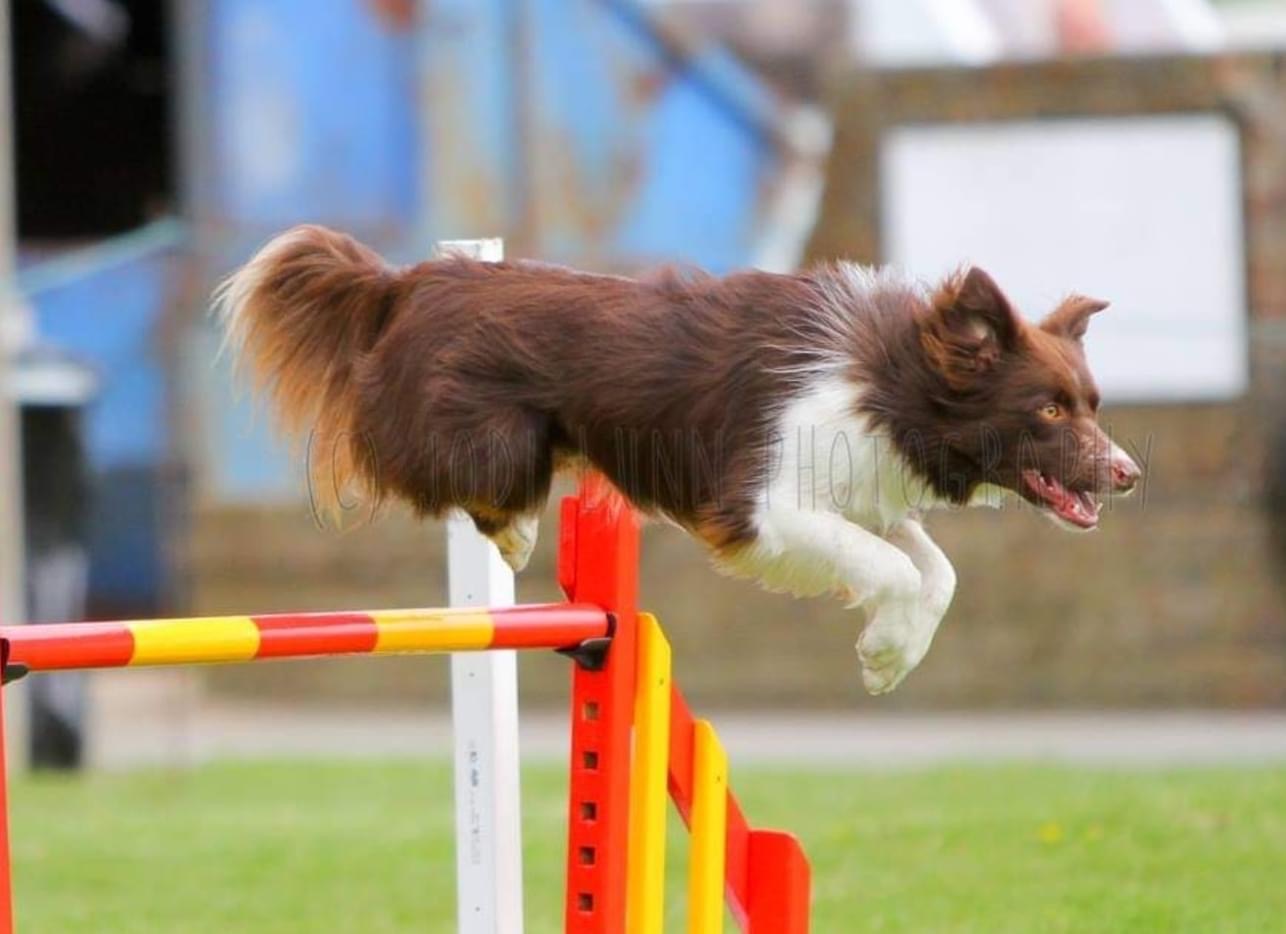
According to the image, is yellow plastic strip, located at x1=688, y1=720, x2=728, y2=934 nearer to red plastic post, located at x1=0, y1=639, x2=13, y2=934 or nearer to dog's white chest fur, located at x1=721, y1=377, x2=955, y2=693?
dog's white chest fur, located at x1=721, y1=377, x2=955, y2=693

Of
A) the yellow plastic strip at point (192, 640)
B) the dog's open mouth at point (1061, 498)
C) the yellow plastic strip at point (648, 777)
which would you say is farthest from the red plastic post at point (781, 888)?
the yellow plastic strip at point (192, 640)

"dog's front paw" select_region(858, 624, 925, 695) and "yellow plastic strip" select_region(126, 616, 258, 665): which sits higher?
"yellow plastic strip" select_region(126, 616, 258, 665)

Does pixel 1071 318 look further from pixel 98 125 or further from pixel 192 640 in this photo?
pixel 98 125

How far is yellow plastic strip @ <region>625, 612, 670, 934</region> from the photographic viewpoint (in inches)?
178

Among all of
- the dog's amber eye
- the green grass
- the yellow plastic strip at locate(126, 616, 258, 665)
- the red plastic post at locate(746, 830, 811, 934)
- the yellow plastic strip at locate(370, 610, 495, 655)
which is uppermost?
the dog's amber eye

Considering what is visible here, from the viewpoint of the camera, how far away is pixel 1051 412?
4.34 metres

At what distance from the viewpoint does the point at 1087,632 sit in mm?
12180

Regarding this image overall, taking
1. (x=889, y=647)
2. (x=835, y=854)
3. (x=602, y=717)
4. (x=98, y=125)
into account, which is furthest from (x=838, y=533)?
(x=98, y=125)

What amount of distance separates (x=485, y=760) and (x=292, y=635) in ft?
3.22

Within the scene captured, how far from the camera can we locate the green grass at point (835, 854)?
643 centimetres

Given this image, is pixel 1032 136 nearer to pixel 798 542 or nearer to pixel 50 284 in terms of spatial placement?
pixel 50 284

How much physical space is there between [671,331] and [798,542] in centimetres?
49

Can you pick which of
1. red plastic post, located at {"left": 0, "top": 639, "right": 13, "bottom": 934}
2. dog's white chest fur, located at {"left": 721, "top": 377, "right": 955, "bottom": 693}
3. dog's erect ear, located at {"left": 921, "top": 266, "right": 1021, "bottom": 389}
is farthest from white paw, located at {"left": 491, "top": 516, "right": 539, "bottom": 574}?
red plastic post, located at {"left": 0, "top": 639, "right": 13, "bottom": 934}

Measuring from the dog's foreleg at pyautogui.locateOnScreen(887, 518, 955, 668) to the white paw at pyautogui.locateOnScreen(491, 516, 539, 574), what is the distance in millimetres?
754
